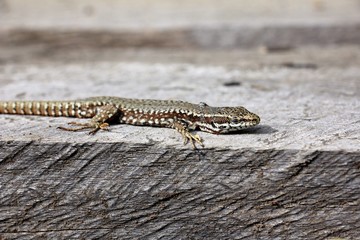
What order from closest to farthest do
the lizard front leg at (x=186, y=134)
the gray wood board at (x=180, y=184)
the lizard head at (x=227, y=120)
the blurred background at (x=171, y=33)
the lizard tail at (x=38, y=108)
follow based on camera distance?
the gray wood board at (x=180, y=184) → the lizard front leg at (x=186, y=134) → the lizard head at (x=227, y=120) → the lizard tail at (x=38, y=108) → the blurred background at (x=171, y=33)

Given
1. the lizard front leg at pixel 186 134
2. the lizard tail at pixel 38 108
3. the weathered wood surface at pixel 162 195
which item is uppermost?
the lizard tail at pixel 38 108

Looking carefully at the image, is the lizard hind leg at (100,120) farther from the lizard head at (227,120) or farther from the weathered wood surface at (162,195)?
the lizard head at (227,120)

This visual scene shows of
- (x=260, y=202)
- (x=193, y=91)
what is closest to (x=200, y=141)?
(x=260, y=202)

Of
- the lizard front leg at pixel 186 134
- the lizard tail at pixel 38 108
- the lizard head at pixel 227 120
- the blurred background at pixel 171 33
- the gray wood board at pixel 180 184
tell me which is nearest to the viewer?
the gray wood board at pixel 180 184

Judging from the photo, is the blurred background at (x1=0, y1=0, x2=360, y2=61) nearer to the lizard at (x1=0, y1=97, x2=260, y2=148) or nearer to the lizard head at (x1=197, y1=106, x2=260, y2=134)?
the lizard at (x1=0, y1=97, x2=260, y2=148)

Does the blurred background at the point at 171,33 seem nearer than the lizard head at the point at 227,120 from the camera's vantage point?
No

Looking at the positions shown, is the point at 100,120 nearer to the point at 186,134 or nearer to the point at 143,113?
the point at 143,113

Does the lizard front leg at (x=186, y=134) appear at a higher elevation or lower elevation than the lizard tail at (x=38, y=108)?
lower

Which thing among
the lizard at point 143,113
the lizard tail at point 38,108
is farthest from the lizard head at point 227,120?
the lizard tail at point 38,108
